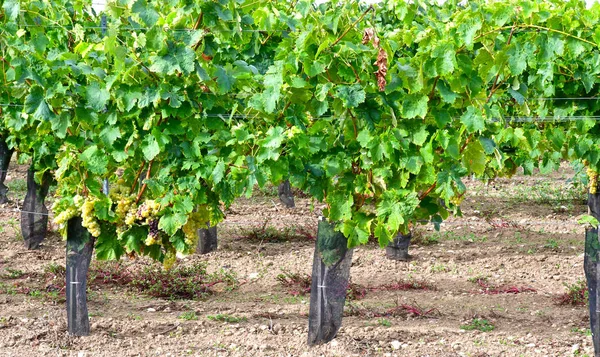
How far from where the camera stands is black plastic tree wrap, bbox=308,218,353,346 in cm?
509

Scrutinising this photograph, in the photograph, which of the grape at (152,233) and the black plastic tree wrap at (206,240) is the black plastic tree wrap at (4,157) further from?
the grape at (152,233)

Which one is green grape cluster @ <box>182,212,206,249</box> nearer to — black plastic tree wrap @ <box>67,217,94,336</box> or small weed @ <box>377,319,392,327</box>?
black plastic tree wrap @ <box>67,217,94,336</box>

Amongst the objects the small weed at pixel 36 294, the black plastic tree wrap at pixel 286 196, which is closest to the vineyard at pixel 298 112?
the small weed at pixel 36 294

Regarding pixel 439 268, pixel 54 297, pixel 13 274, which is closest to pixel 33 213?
pixel 13 274

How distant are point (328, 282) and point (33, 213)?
14.1 ft

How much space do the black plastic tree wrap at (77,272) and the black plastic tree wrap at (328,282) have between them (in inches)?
60.2

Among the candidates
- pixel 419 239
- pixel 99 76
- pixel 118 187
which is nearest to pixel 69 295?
pixel 118 187

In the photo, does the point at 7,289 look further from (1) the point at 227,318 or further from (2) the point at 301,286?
(2) the point at 301,286

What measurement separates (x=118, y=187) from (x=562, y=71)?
3.07 metres

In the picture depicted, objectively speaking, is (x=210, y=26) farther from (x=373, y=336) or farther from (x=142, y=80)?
(x=373, y=336)

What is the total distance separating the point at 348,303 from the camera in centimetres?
650

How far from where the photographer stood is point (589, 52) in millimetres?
5199

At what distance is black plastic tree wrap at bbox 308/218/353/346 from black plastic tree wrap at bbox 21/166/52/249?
404 centimetres

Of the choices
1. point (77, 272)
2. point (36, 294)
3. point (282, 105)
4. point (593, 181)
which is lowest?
point (36, 294)
